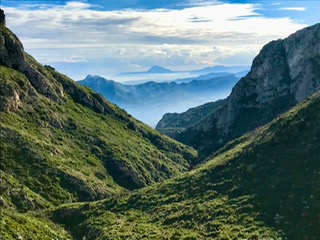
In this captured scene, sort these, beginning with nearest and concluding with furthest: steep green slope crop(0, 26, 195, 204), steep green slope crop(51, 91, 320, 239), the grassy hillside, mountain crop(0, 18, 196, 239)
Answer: steep green slope crop(51, 91, 320, 239) < mountain crop(0, 18, 196, 239) < the grassy hillside < steep green slope crop(0, 26, 195, 204)

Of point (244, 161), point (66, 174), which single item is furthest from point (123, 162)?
point (244, 161)

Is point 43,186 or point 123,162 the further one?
point 123,162

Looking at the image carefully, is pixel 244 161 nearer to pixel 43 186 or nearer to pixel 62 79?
pixel 43 186

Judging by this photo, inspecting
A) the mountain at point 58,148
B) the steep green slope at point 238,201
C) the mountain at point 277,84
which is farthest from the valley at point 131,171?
the mountain at point 277,84

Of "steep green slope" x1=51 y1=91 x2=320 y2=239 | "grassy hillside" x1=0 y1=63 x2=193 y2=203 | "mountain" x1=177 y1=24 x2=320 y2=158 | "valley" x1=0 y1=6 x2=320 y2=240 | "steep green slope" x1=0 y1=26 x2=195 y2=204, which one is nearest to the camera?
"steep green slope" x1=51 y1=91 x2=320 y2=239

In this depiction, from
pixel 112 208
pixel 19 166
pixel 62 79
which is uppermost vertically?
pixel 62 79

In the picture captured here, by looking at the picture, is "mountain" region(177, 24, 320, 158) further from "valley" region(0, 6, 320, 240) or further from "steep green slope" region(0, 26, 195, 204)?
"steep green slope" region(0, 26, 195, 204)

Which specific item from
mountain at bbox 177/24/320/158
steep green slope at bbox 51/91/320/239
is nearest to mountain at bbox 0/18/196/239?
steep green slope at bbox 51/91/320/239

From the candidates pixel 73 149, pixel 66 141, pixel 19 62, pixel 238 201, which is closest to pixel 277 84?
pixel 73 149
